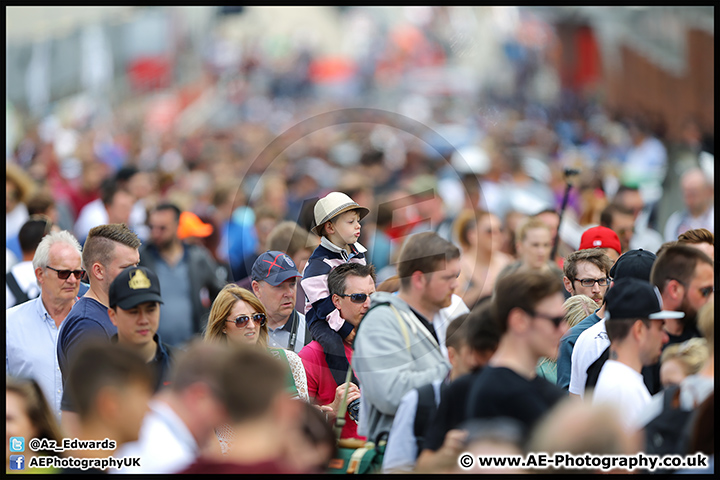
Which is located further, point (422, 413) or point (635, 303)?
point (635, 303)

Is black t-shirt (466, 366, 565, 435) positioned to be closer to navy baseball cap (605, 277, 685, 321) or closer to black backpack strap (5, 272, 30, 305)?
navy baseball cap (605, 277, 685, 321)

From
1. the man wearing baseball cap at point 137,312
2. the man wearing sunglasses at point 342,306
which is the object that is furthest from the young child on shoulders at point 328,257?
the man wearing baseball cap at point 137,312

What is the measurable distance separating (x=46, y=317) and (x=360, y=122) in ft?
37.2

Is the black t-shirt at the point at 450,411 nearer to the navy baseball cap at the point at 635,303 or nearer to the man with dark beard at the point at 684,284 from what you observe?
the navy baseball cap at the point at 635,303

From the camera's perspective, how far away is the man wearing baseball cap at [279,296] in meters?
5.70

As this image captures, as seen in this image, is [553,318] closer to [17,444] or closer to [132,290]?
[132,290]

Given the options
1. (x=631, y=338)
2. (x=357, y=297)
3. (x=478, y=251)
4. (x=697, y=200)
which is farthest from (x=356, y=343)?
(x=697, y=200)

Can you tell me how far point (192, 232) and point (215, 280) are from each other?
100 centimetres

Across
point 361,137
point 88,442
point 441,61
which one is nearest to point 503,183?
point 88,442

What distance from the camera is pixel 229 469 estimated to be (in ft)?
Answer: 10.2

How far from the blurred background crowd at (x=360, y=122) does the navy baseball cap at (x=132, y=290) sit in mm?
2814

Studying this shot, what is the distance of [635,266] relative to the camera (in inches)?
197

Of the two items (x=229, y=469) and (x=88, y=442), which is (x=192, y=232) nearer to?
(x=88, y=442)

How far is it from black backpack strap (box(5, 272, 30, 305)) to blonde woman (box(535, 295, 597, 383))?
3694 millimetres
